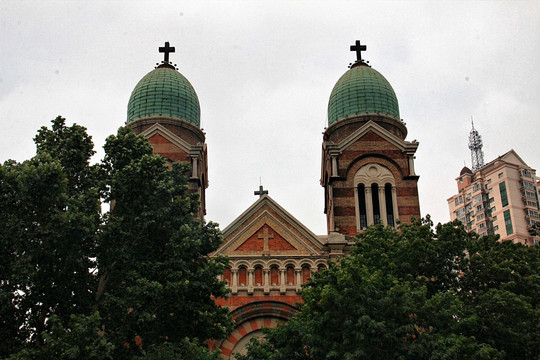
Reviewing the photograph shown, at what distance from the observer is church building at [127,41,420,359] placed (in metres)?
28.2

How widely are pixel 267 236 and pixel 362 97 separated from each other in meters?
10.9

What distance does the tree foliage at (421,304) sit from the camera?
1788 centimetres

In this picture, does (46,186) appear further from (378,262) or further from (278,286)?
(278,286)

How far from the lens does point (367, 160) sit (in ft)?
111

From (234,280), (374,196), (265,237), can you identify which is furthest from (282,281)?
(374,196)

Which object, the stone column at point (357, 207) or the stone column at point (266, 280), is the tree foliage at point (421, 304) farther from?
the stone column at point (357, 207)

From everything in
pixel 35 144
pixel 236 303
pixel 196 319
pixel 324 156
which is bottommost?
pixel 196 319

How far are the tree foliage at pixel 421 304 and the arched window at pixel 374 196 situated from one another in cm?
934

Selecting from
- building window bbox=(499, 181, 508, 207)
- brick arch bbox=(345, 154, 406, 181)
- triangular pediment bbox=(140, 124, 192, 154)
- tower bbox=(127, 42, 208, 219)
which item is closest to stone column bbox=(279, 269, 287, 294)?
brick arch bbox=(345, 154, 406, 181)

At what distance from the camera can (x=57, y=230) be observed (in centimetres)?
1772

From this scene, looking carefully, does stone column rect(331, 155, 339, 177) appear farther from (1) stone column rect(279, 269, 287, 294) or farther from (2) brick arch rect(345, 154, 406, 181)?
(1) stone column rect(279, 269, 287, 294)

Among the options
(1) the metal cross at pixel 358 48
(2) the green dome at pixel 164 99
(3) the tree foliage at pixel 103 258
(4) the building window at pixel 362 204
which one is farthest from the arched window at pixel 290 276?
(1) the metal cross at pixel 358 48

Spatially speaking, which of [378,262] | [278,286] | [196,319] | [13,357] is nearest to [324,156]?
[278,286]

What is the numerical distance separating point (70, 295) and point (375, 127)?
20253 mm
